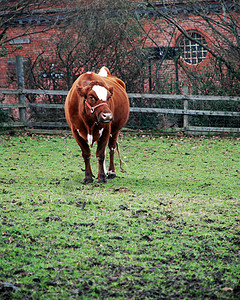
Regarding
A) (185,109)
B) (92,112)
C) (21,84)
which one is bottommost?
(185,109)

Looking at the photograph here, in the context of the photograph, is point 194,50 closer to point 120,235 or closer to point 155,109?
point 155,109

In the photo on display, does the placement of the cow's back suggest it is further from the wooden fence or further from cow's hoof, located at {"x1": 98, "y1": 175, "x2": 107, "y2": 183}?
the wooden fence

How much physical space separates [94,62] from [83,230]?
442 inches

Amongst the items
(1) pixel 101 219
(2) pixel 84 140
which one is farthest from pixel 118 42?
(1) pixel 101 219

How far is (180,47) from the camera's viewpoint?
17.4 m

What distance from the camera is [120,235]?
4.98 m

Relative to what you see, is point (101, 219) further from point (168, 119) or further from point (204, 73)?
point (204, 73)

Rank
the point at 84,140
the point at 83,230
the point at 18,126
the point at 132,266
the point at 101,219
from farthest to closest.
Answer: the point at 18,126
the point at 84,140
the point at 101,219
the point at 83,230
the point at 132,266

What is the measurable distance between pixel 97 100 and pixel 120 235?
2.97 meters

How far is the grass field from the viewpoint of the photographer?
376cm

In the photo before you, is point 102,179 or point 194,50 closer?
point 102,179

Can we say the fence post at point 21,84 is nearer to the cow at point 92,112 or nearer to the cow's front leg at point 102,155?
the cow at point 92,112

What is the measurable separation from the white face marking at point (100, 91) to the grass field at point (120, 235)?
1489mm

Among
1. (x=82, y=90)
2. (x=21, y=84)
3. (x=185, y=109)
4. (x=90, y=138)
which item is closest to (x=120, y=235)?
(x=90, y=138)
